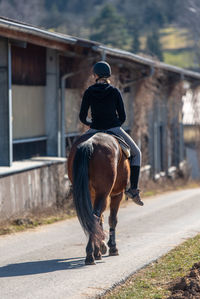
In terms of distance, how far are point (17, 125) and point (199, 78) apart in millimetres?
16322

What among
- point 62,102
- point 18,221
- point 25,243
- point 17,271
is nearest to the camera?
point 17,271

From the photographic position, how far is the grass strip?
6.57 meters

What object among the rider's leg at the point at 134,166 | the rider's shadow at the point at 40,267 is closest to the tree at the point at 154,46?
the rider's leg at the point at 134,166

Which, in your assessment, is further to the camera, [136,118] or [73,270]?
[136,118]

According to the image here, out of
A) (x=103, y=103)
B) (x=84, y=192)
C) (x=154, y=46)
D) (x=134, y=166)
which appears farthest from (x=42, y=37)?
(x=154, y=46)

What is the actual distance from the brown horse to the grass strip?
784 millimetres

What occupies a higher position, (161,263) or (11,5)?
(11,5)

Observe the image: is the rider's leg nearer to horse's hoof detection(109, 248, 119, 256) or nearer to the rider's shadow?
horse's hoof detection(109, 248, 119, 256)

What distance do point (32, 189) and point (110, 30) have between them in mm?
57765

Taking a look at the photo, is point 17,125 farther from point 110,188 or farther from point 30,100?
point 110,188

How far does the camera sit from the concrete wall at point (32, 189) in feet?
40.1

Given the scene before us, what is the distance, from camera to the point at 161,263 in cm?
814

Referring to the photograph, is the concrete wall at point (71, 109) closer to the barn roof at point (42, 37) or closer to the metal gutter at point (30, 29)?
the barn roof at point (42, 37)

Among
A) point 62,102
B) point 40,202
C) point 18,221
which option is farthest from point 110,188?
point 62,102
